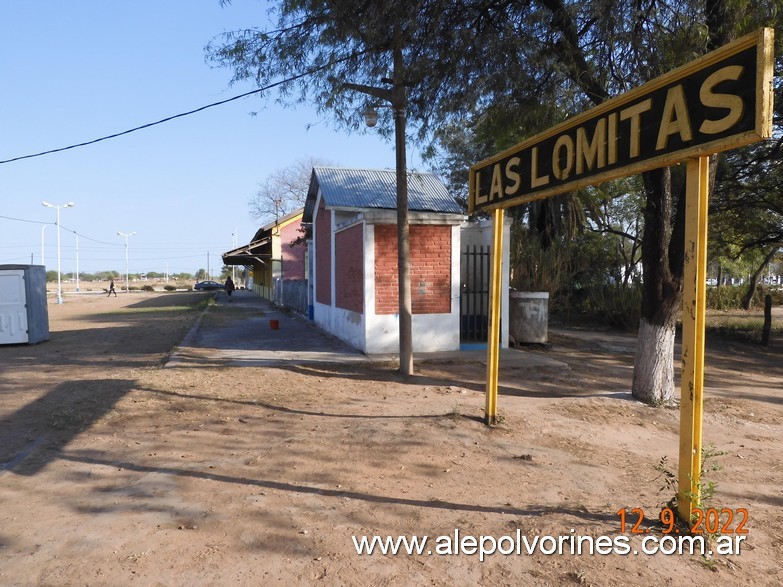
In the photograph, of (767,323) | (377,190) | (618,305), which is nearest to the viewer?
(767,323)

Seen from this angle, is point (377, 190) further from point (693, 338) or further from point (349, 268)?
point (693, 338)

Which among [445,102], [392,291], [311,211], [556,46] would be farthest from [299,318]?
[556,46]

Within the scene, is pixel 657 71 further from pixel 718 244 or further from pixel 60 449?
pixel 718 244

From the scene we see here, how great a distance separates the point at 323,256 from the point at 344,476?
12.8 meters

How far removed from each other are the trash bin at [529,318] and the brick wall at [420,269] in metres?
1.98

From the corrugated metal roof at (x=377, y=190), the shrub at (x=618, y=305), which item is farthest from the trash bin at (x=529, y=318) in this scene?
the shrub at (x=618, y=305)

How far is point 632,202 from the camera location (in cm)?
2886

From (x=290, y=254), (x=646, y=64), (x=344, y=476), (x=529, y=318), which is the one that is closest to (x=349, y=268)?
(x=529, y=318)

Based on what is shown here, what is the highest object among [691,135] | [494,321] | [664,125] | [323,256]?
[664,125]

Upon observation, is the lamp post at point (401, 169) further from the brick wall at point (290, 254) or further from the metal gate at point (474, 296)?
the brick wall at point (290, 254)

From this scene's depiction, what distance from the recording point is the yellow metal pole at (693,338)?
3699 mm

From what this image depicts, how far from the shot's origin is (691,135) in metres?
3.71

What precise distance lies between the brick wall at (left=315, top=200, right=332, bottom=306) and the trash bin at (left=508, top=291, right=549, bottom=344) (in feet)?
17.3

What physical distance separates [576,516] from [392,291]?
8109mm
